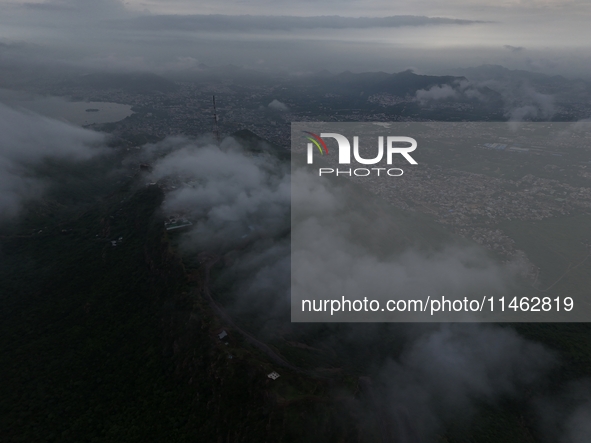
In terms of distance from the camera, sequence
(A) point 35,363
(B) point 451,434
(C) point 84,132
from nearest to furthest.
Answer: (B) point 451,434
(A) point 35,363
(C) point 84,132

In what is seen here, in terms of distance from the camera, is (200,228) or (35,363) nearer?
(35,363)

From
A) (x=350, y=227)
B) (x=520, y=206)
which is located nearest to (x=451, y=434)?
(x=350, y=227)

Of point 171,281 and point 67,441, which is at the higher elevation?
point 171,281

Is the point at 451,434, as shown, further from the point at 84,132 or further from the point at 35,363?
the point at 84,132

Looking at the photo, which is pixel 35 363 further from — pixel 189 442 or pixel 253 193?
pixel 253 193

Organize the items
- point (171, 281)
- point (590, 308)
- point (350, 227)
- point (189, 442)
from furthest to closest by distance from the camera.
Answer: point (350, 227) < point (590, 308) < point (171, 281) < point (189, 442)

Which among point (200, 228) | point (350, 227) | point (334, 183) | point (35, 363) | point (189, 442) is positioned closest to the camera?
point (189, 442)

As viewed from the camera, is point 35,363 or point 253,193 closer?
point 35,363

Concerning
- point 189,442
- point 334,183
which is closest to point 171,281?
point 189,442

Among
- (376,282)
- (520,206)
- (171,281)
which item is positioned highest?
(171,281)
